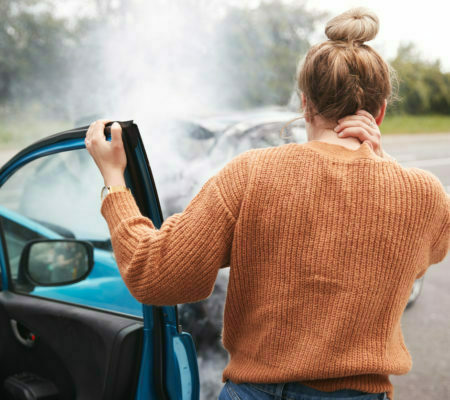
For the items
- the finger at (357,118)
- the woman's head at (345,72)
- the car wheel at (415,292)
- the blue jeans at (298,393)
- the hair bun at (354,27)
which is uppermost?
the hair bun at (354,27)

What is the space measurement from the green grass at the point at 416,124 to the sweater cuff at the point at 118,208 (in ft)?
44.2

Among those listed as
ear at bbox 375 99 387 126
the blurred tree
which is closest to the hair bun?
ear at bbox 375 99 387 126

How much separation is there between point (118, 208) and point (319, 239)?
1.52ft

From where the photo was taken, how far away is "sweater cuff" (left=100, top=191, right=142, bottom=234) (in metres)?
1.11

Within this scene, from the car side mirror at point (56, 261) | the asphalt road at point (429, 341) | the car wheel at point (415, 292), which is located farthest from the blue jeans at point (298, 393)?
the car wheel at point (415, 292)

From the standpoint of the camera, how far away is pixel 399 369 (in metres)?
1.11

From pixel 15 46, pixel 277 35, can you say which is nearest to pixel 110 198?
pixel 277 35

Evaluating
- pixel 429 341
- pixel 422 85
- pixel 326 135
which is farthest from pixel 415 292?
pixel 422 85

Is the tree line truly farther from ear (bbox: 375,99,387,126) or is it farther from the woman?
the woman

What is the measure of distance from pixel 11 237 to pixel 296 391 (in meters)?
1.76

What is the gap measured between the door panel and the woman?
0.42 metres

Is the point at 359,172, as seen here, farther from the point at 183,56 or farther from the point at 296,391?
the point at 183,56

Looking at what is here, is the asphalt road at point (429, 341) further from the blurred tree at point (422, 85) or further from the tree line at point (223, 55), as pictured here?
the blurred tree at point (422, 85)

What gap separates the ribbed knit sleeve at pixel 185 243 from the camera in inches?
40.9
